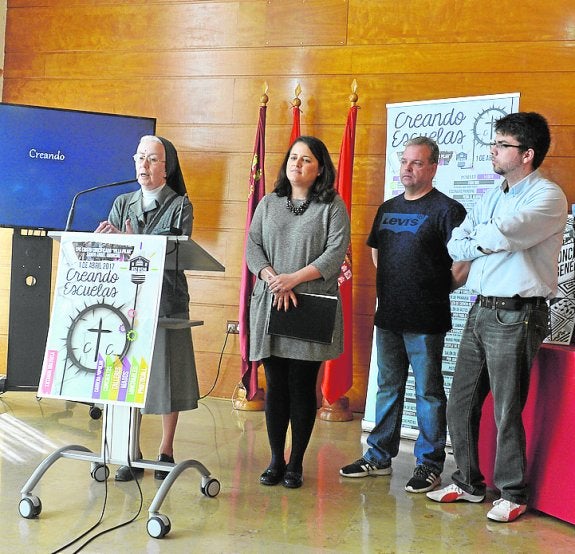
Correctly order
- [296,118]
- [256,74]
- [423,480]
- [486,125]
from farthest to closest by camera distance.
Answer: [256,74] < [296,118] < [486,125] < [423,480]

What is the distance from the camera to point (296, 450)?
10.1ft

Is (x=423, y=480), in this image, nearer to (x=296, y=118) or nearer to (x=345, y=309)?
(x=345, y=309)

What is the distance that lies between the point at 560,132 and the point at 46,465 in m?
3.07

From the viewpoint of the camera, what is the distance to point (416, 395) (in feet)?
10.6

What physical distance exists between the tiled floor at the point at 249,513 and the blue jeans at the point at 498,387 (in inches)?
5.7

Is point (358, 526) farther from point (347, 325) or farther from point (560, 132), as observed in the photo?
point (560, 132)

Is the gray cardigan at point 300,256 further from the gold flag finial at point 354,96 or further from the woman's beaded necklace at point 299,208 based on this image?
the gold flag finial at point 354,96

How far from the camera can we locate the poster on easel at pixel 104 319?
255 cm

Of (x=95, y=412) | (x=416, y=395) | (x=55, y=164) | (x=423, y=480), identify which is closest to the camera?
(x=423, y=480)

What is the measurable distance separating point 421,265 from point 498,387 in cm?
58

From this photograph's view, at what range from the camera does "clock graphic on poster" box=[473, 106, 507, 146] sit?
3971 millimetres

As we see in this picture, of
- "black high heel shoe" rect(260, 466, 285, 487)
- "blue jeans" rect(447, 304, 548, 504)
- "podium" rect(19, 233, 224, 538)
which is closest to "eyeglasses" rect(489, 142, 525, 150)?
"blue jeans" rect(447, 304, 548, 504)

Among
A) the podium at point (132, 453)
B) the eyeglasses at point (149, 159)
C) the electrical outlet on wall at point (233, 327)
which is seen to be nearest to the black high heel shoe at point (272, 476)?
the podium at point (132, 453)

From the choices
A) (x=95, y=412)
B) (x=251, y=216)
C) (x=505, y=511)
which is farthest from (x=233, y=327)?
(x=505, y=511)
